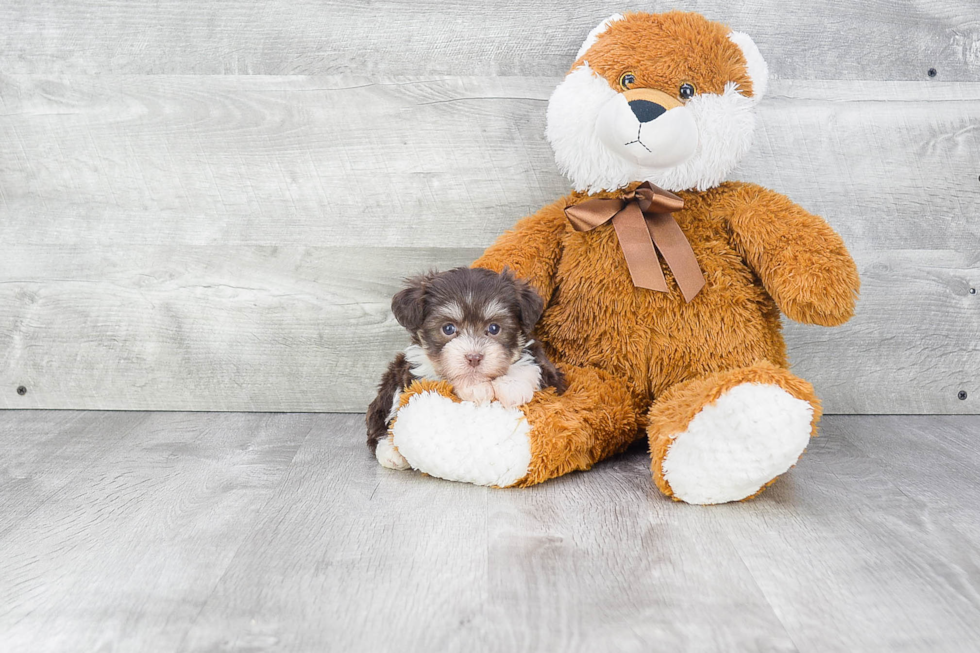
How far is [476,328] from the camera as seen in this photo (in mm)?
1340

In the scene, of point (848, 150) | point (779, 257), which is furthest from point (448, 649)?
point (848, 150)

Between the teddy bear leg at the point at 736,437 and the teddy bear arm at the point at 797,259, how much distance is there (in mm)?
175

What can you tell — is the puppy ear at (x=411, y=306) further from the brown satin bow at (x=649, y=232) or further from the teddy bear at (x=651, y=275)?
the brown satin bow at (x=649, y=232)

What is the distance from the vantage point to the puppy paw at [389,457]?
4.81 ft

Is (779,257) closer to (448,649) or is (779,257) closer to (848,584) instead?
(848,584)

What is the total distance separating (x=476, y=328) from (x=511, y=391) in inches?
5.0

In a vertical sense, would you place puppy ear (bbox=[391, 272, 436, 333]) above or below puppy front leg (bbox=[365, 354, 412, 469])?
above

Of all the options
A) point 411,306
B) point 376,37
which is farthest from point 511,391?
point 376,37

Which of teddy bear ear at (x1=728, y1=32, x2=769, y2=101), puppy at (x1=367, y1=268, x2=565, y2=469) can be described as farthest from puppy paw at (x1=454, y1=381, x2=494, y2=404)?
teddy bear ear at (x1=728, y1=32, x2=769, y2=101)

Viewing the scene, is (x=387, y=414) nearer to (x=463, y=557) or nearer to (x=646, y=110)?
(x=463, y=557)

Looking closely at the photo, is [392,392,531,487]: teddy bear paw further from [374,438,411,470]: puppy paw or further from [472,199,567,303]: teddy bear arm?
[472,199,567,303]: teddy bear arm

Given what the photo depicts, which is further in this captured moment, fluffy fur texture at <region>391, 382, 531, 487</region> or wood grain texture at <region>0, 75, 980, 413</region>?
wood grain texture at <region>0, 75, 980, 413</region>

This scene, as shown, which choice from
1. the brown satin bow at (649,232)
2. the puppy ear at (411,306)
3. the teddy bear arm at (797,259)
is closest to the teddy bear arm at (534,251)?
the brown satin bow at (649,232)

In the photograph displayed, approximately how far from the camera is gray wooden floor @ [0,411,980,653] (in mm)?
920
